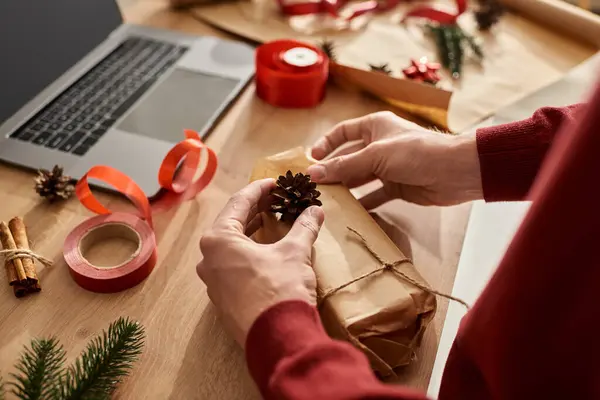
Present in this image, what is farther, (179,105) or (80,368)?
(179,105)

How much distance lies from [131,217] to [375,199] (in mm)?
355

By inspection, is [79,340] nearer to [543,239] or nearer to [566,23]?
[543,239]

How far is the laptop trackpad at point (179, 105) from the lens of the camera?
915mm

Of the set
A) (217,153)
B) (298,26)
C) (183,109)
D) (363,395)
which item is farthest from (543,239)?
(298,26)

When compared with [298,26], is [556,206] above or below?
above

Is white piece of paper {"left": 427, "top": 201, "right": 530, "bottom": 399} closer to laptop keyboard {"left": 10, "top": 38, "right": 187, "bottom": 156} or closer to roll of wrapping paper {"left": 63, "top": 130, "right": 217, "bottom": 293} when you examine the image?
roll of wrapping paper {"left": 63, "top": 130, "right": 217, "bottom": 293}

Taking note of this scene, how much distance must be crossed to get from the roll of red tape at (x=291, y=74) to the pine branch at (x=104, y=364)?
54 cm

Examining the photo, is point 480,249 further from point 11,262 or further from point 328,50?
point 11,262

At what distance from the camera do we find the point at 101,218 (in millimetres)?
724

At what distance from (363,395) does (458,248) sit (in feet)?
1.31

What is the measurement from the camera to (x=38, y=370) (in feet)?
1.74

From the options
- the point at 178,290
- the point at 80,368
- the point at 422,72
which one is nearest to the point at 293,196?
the point at 178,290

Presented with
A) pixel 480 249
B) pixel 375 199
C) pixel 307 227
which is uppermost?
pixel 307 227

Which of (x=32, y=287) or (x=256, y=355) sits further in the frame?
(x=32, y=287)
